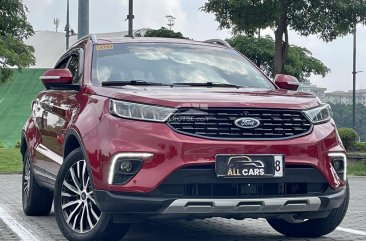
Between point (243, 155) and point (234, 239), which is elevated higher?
point (243, 155)

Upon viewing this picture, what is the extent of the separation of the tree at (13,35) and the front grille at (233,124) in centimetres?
2252

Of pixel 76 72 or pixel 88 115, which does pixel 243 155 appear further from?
pixel 76 72

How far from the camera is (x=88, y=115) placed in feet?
20.9

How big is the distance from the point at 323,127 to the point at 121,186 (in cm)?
161

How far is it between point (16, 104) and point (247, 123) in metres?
69.4

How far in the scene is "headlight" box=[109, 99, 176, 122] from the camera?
5.88 m

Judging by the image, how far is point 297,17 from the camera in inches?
1064

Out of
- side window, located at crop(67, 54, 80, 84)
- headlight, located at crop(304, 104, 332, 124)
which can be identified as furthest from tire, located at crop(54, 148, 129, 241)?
headlight, located at crop(304, 104, 332, 124)

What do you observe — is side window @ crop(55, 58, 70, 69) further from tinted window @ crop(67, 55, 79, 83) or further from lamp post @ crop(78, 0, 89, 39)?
lamp post @ crop(78, 0, 89, 39)

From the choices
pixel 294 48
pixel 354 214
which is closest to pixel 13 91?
pixel 294 48

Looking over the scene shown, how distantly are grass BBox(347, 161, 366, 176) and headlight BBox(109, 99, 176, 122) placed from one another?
53.1ft

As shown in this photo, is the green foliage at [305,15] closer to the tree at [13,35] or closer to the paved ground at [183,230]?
the tree at [13,35]

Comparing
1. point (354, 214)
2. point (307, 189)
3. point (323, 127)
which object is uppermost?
point (323, 127)

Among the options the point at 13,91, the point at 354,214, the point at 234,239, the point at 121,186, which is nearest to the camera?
the point at 121,186
